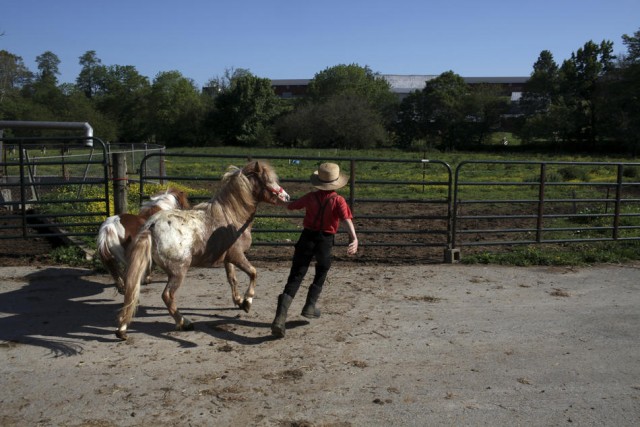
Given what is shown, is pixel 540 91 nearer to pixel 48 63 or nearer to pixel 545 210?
pixel 545 210

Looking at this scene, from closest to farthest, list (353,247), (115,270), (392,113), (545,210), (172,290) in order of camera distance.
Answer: (172,290)
(353,247)
(115,270)
(545,210)
(392,113)

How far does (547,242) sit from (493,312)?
3.47 meters

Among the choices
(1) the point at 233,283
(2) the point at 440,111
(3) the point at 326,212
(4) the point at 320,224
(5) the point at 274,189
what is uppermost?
(2) the point at 440,111

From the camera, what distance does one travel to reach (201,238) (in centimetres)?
513

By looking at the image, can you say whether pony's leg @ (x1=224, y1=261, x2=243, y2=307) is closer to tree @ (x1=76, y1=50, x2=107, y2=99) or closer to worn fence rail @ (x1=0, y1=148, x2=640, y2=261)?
worn fence rail @ (x1=0, y1=148, x2=640, y2=261)

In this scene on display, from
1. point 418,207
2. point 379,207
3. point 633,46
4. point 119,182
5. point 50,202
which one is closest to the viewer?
point 119,182

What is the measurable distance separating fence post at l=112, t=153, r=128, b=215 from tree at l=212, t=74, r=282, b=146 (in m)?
56.0

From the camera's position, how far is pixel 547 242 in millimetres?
8836

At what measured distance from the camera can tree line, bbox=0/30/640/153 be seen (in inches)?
2122

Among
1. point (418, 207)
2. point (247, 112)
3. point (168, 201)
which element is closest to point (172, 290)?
point (168, 201)

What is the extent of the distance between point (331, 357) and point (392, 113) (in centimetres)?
6752

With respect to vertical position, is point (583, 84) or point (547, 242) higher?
point (583, 84)

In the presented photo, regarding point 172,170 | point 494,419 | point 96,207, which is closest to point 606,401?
point 494,419

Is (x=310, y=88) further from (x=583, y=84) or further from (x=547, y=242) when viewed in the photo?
(x=547, y=242)
